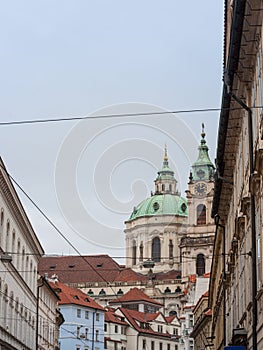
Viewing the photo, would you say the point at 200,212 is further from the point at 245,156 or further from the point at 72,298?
the point at 245,156

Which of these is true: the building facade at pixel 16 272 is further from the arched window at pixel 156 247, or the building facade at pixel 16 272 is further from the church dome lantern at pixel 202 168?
the arched window at pixel 156 247

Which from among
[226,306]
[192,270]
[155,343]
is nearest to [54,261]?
[192,270]

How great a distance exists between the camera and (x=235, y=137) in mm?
26328

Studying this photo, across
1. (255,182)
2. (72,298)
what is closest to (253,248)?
(255,182)

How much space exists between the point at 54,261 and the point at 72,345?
269ft

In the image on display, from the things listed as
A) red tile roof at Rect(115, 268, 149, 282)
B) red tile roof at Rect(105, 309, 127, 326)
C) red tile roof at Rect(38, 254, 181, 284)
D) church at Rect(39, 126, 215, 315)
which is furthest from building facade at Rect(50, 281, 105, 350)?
red tile roof at Rect(38, 254, 181, 284)

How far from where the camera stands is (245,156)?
908 inches

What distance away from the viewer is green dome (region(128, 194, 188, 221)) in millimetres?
182375

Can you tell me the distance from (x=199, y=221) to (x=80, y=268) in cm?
3600

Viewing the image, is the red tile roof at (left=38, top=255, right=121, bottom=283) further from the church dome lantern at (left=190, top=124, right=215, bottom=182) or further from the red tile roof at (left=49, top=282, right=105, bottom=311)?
the red tile roof at (left=49, top=282, right=105, bottom=311)

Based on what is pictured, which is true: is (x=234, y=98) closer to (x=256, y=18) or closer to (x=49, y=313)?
(x=256, y=18)

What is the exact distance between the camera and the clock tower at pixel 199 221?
495 feet

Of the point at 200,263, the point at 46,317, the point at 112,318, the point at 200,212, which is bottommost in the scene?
the point at 46,317

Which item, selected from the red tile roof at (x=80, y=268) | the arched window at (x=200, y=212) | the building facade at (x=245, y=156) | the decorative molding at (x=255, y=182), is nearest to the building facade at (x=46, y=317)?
the building facade at (x=245, y=156)
